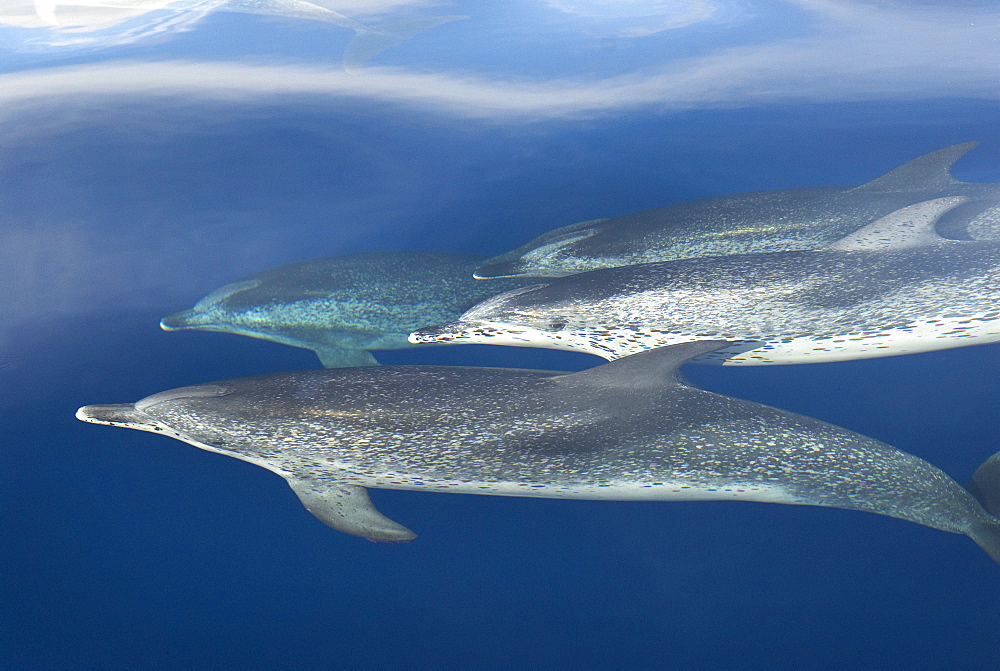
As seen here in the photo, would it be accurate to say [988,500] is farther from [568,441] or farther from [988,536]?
[568,441]

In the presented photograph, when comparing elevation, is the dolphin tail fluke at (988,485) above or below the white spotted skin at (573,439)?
below

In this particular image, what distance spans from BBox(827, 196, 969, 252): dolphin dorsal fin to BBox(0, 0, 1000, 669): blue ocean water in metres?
0.85

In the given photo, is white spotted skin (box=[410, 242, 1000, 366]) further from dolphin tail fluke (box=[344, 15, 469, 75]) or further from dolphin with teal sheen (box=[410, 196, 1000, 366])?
dolphin tail fluke (box=[344, 15, 469, 75])

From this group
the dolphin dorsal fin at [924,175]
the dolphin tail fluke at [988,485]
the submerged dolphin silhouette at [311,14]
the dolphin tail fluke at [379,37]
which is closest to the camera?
the dolphin tail fluke at [988,485]

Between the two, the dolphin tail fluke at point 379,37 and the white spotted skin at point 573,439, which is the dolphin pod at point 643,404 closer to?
the white spotted skin at point 573,439

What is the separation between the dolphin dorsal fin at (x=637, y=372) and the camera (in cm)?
334

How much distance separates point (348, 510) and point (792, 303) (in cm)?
303

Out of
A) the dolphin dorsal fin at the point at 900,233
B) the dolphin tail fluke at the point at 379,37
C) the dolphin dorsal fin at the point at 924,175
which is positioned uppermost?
the dolphin tail fluke at the point at 379,37

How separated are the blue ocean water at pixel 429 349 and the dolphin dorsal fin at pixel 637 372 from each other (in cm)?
84

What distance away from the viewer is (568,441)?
321 centimetres

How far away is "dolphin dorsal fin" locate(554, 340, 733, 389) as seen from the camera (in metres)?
3.34

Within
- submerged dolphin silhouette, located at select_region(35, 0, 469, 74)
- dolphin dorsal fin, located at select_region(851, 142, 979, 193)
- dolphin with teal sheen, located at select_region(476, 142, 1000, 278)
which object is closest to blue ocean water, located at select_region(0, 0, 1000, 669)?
submerged dolphin silhouette, located at select_region(35, 0, 469, 74)

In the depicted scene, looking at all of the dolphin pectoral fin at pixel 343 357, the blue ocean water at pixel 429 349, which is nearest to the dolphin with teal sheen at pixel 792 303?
the blue ocean water at pixel 429 349

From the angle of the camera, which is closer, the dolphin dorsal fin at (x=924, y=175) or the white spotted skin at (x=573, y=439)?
the white spotted skin at (x=573, y=439)
